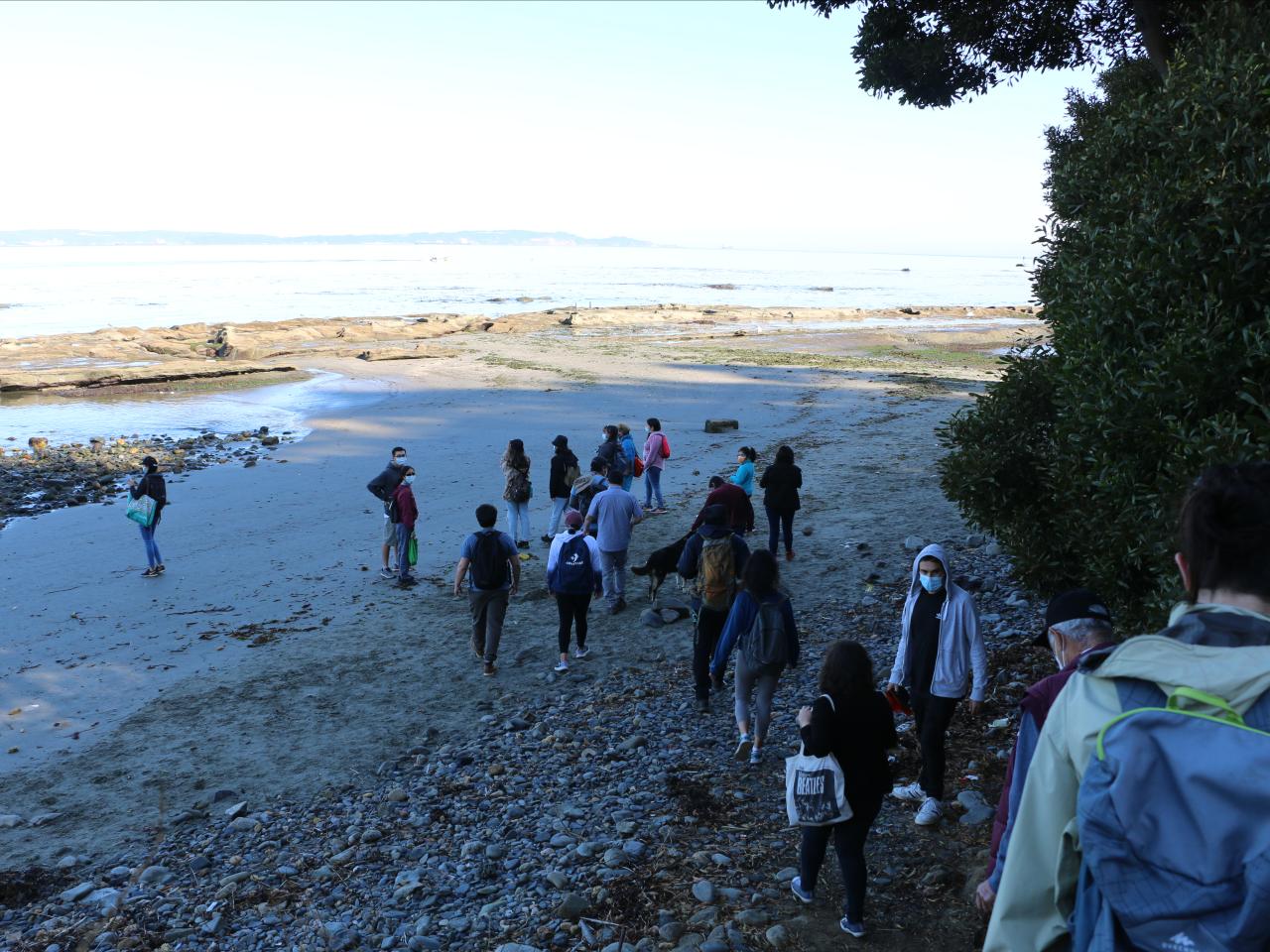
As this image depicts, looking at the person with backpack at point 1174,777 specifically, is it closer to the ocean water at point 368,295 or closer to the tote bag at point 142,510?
the tote bag at point 142,510

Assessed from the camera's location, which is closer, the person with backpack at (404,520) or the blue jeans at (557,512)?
the person with backpack at (404,520)

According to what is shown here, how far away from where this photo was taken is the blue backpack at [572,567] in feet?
33.3

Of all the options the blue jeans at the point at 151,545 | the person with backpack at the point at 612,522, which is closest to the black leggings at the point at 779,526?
the person with backpack at the point at 612,522

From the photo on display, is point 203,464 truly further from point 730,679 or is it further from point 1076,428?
point 1076,428

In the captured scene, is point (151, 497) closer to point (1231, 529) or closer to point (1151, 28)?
point (1151, 28)

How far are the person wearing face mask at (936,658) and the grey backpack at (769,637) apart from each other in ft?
3.58

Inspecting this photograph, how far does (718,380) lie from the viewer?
34.9 m

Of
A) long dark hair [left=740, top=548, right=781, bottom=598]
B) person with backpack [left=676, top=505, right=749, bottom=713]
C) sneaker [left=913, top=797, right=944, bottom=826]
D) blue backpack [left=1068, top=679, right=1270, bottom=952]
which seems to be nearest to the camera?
blue backpack [left=1068, top=679, right=1270, bottom=952]

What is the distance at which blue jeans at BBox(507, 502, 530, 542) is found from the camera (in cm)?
1485

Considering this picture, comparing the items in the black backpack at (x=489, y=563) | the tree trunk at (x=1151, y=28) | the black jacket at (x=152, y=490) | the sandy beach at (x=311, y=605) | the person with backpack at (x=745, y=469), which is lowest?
the sandy beach at (x=311, y=605)

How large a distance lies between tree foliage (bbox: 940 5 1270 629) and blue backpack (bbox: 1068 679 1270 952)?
287 cm

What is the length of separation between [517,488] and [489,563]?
Result: 4.42 m

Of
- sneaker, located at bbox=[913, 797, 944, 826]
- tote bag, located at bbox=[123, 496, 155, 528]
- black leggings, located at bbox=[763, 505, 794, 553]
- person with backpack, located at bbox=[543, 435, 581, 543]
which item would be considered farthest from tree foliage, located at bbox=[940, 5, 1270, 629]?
tote bag, located at bbox=[123, 496, 155, 528]

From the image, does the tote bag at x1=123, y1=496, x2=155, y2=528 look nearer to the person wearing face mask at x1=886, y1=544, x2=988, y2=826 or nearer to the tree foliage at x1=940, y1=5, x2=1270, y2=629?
the person wearing face mask at x1=886, y1=544, x2=988, y2=826
